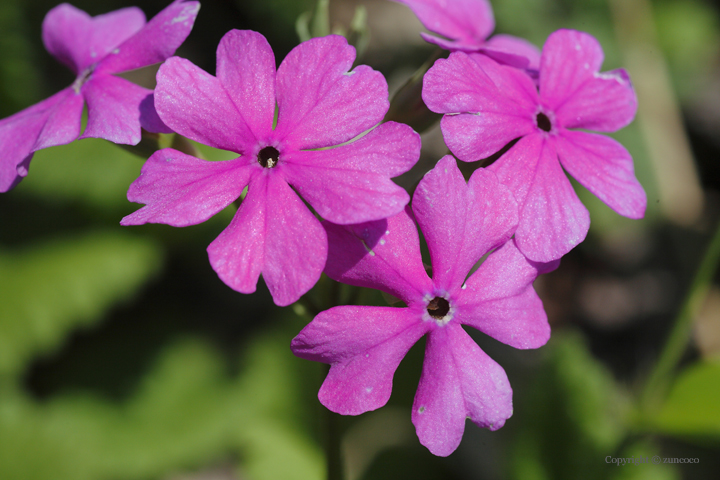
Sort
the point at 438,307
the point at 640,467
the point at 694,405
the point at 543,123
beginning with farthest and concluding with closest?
the point at 640,467
the point at 694,405
the point at 543,123
the point at 438,307

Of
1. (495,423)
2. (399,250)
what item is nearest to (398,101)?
(399,250)

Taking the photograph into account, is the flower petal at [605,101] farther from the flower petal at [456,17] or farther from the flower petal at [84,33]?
the flower petal at [84,33]

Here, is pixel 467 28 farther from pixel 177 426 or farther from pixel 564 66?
pixel 177 426

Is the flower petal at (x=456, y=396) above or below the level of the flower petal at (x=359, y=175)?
below

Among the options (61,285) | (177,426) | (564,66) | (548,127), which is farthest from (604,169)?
(61,285)

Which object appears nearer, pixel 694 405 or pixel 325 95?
pixel 325 95

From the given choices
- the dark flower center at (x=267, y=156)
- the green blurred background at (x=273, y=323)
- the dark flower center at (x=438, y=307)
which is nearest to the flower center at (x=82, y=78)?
the dark flower center at (x=267, y=156)

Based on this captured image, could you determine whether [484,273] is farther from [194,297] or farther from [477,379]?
[194,297]
